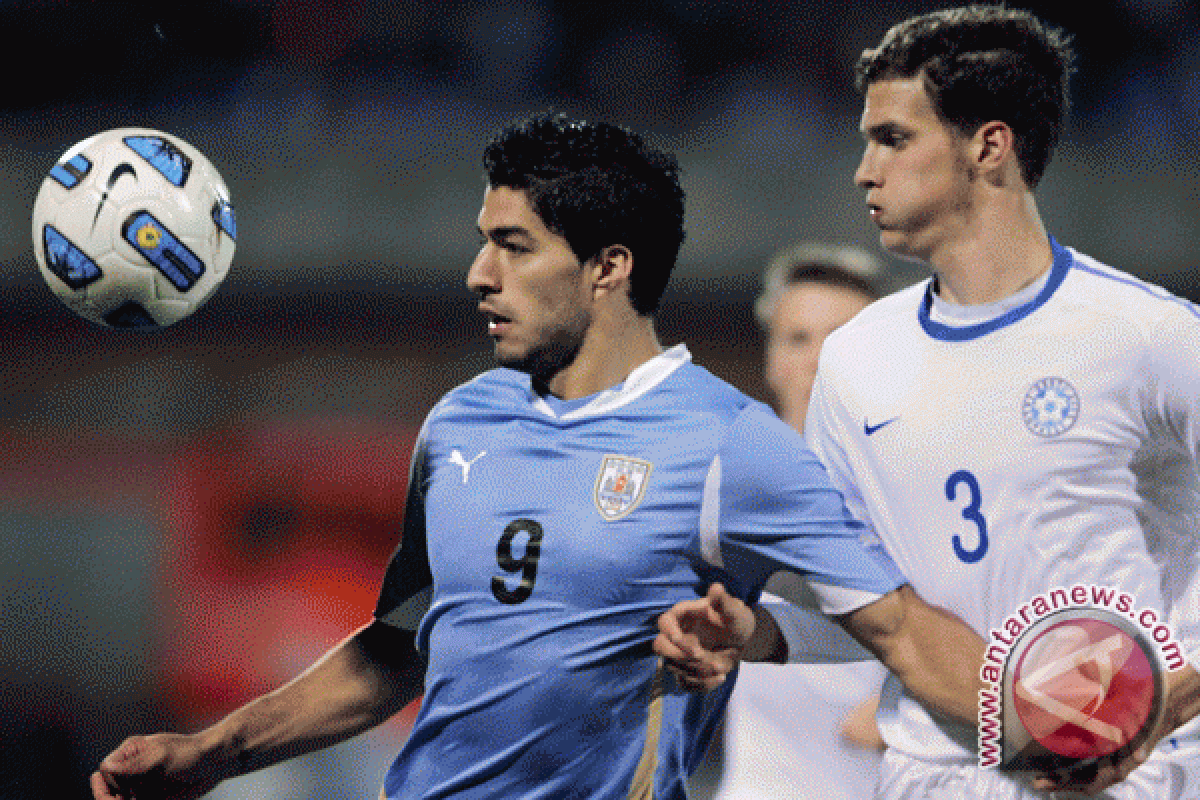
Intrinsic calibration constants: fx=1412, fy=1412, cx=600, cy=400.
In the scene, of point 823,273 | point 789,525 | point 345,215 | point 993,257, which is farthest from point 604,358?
point 345,215

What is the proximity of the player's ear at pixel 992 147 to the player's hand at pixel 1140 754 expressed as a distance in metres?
1.22

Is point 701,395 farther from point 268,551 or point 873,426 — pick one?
point 268,551

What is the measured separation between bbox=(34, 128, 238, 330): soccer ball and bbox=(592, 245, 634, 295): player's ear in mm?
1108

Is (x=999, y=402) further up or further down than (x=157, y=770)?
further up

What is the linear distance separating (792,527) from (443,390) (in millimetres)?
8084

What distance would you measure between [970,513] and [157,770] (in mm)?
1890

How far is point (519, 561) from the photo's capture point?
9.84 ft

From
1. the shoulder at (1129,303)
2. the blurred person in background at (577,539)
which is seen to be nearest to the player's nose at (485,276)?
the blurred person in background at (577,539)

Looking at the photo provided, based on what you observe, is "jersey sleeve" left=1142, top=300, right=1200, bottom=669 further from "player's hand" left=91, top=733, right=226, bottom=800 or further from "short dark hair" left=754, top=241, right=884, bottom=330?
"player's hand" left=91, top=733, right=226, bottom=800

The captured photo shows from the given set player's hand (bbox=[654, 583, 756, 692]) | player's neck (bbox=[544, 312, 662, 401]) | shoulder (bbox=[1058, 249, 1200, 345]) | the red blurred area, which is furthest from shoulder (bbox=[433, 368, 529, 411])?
the red blurred area

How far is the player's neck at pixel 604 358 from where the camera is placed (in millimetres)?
3217

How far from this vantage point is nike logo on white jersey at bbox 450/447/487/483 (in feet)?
10.5

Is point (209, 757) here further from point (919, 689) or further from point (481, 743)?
point (919, 689)

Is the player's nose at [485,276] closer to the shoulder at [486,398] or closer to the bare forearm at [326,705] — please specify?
the shoulder at [486,398]
